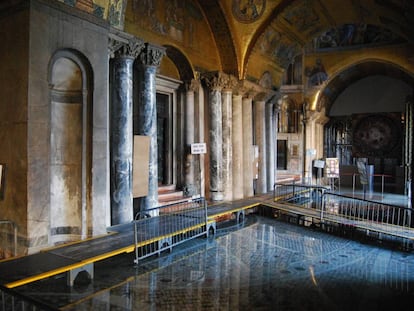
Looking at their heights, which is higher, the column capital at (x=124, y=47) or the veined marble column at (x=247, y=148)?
the column capital at (x=124, y=47)

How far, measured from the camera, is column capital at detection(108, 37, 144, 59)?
369 inches

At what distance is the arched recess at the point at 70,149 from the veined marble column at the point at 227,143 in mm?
7356

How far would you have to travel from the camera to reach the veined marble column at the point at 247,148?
1603 cm

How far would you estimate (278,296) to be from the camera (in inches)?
247

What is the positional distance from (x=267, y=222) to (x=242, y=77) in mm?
6155

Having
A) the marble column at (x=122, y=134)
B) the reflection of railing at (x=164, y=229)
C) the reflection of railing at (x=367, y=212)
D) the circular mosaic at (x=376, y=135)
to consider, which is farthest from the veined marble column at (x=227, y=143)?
the circular mosaic at (x=376, y=135)

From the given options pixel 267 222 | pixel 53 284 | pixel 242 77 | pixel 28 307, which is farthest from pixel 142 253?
pixel 242 77

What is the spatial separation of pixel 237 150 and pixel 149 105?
5.75m

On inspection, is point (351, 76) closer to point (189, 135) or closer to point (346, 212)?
point (346, 212)

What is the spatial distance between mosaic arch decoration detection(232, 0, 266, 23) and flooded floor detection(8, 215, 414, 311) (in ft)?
29.2

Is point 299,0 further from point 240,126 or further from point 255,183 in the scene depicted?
point 255,183

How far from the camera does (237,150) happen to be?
15.4 m

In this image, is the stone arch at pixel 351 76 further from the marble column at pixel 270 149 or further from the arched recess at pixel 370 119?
the marble column at pixel 270 149

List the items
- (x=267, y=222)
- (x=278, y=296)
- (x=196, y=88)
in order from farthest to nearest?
(x=196, y=88) < (x=267, y=222) < (x=278, y=296)
